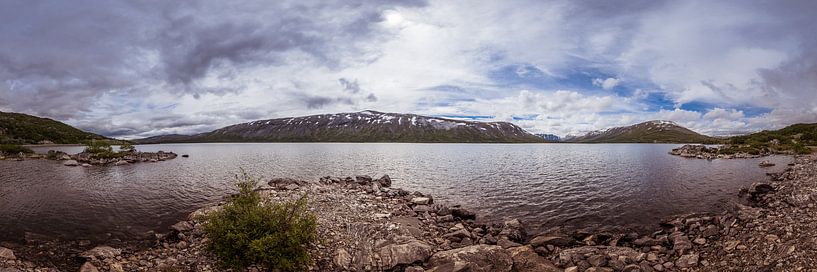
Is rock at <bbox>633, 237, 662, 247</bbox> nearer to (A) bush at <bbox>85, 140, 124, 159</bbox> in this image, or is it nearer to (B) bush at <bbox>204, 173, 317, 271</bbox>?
(B) bush at <bbox>204, 173, 317, 271</bbox>

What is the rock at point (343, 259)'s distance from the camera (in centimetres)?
1719

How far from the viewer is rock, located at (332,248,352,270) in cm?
1719

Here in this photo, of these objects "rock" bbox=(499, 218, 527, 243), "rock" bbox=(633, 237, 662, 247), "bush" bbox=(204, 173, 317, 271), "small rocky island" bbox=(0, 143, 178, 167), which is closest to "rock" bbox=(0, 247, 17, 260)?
"bush" bbox=(204, 173, 317, 271)

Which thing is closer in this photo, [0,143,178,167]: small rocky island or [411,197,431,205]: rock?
[411,197,431,205]: rock

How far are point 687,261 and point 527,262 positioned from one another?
7959 mm

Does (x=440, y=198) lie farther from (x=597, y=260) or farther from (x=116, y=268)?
(x=116, y=268)

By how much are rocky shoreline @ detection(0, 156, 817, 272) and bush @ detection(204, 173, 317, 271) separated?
1619 mm

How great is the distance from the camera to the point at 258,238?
614 inches

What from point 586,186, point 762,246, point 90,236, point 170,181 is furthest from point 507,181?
point 170,181

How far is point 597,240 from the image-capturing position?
74.9 feet

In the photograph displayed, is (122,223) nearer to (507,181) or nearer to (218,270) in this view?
Answer: (218,270)

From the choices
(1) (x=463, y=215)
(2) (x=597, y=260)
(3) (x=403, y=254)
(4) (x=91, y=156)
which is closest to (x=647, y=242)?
(2) (x=597, y=260)

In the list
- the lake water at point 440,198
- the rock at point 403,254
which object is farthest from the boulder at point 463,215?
the rock at point 403,254

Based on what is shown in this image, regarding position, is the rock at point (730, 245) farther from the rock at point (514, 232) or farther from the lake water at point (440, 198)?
the rock at point (514, 232)
